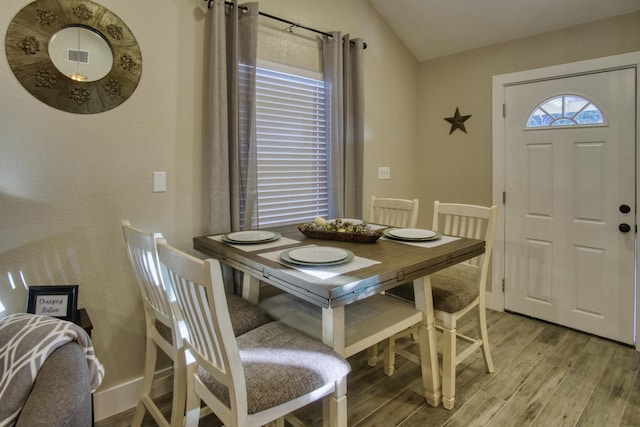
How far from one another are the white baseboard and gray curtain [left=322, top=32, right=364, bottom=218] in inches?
63.7

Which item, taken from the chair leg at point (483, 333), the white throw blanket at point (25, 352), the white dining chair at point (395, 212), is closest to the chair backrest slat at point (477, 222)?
the white dining chair at point (395, 212)

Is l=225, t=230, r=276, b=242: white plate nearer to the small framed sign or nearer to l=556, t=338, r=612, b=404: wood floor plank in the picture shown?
the small framed sign

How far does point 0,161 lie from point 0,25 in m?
0.57

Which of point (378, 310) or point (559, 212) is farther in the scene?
point (559, 212)

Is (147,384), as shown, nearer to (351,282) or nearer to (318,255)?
(318,255)

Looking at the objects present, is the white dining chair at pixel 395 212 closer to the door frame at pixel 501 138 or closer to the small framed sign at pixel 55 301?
the door frame at pixel 501 138

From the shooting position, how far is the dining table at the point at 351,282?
1393mm

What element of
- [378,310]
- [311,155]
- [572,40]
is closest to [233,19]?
[311,155]

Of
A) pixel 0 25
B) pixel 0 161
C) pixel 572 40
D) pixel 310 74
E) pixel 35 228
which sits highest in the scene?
pixel 572 40

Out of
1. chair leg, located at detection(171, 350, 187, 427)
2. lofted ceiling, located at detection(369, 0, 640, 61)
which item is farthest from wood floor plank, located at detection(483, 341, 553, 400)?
lofted ceiling, located at detection(369, 0, 640, 61)

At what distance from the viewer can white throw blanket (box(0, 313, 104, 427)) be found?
90 cm

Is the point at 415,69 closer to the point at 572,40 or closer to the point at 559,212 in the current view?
the point at 572,40

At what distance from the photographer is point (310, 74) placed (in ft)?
8.96

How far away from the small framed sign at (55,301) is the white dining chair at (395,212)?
6.25ft
